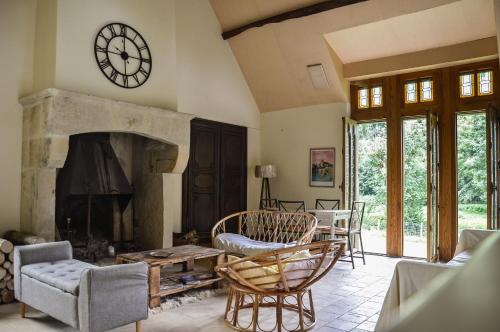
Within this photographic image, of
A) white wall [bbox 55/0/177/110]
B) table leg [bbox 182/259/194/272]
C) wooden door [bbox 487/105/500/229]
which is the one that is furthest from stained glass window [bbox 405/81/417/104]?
table leg [bbox 182/259/194/272]

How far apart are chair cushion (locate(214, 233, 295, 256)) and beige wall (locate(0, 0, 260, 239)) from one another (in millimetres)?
1430

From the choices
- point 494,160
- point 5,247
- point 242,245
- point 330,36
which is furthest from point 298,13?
point 5,247

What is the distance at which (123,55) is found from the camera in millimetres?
5199

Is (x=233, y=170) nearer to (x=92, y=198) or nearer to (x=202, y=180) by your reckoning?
(x=202, y=180)

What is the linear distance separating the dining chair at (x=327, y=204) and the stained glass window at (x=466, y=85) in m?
2.61

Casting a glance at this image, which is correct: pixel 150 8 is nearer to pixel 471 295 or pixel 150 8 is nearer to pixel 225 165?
pixel 225 165

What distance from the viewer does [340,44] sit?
653 cm

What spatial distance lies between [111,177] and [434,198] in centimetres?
472

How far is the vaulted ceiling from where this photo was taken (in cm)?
549

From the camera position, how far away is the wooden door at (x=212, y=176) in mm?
6613

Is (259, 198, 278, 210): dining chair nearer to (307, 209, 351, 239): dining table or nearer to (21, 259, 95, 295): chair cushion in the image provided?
(307, 209, 351, 239): dining table

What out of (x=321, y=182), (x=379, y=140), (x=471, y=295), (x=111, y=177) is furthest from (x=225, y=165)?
(x=471, y=295)

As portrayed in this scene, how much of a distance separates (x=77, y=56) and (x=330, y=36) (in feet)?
12.6

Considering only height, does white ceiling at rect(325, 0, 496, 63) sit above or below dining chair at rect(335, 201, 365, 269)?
above
